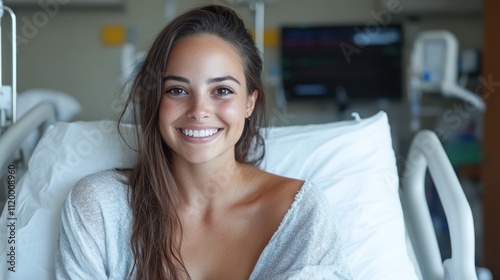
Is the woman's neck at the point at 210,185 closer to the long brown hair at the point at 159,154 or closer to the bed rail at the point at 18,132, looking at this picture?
the long brown hair at the point at 159,154

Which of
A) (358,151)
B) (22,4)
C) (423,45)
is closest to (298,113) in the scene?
(423,45)

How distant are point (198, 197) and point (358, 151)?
0.51m

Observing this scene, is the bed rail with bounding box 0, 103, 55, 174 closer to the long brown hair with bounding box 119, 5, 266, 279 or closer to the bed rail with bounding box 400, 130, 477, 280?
the long brown hair with bounding box 119, 5, 266, 279

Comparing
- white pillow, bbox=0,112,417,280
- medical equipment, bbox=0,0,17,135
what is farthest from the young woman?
medical equipment, bbox=0,0,17,135

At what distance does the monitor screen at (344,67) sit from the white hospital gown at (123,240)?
3.38 meters

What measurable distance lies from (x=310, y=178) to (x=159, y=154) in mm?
450

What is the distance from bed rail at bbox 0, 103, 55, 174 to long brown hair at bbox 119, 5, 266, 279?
1.22 ft

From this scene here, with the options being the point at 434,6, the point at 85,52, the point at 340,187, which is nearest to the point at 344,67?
the point at 434,6

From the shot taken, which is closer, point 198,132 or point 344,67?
point 198,132

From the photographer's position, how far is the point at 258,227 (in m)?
1.59

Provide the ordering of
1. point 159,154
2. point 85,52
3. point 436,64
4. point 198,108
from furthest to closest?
point 85,52
point 436,64
point 159,154
point 198,108

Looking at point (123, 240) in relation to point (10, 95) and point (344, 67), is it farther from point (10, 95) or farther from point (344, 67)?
point (344, 67)

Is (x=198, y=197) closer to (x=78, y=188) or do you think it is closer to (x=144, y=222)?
(x=144, y=222)

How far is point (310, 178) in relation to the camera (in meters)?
1.86
